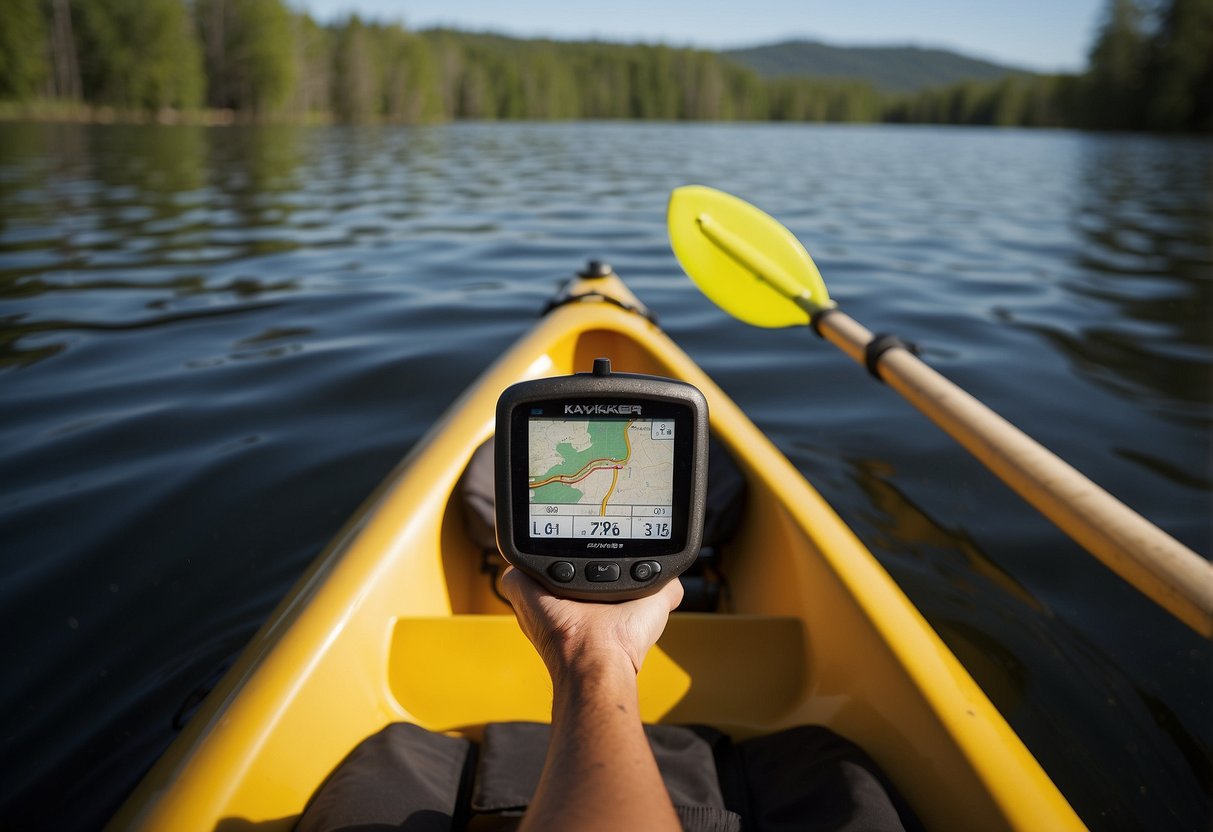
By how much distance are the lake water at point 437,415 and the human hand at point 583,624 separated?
1.25 meters

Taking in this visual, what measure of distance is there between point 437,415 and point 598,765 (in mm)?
3059

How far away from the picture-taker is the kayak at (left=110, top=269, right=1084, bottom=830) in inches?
44.8

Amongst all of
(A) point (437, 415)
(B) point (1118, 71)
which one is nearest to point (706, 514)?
(A) point (437, 415)

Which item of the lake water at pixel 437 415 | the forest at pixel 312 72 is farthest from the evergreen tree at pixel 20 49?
the lake water at pixel 437 415

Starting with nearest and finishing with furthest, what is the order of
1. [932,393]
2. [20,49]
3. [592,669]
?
[592,669] < [932,393] < [20,49]

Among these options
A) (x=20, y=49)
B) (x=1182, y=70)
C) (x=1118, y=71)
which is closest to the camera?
(x=20, y=49)

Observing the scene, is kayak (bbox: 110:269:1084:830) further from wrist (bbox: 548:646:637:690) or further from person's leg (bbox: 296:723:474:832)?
wrist (bbox: 548:646:637:690)

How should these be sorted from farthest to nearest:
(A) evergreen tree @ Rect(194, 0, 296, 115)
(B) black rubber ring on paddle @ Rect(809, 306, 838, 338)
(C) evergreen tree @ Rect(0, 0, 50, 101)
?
(A) evergreen tree @ Rect(194, 0, 296, 115) < (C) evergreen tree @ Rect(0, 0, 50, 101) < (B) black rubber ring on paddle @ Rect(809, 306, 838, 338)

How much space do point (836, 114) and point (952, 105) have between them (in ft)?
56.6

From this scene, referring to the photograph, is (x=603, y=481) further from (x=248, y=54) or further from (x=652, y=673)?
(x=248, y=54)

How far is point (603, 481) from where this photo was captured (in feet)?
3.54

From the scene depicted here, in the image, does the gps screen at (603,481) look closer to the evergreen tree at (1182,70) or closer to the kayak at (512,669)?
the kayak at (512,669)

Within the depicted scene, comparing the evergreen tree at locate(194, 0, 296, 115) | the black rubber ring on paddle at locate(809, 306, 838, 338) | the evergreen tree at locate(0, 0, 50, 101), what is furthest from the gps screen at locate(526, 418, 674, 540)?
the evergreen tree at locate(194, 0, 296, 115)

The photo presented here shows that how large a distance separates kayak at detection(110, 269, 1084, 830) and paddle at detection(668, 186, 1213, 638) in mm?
337
